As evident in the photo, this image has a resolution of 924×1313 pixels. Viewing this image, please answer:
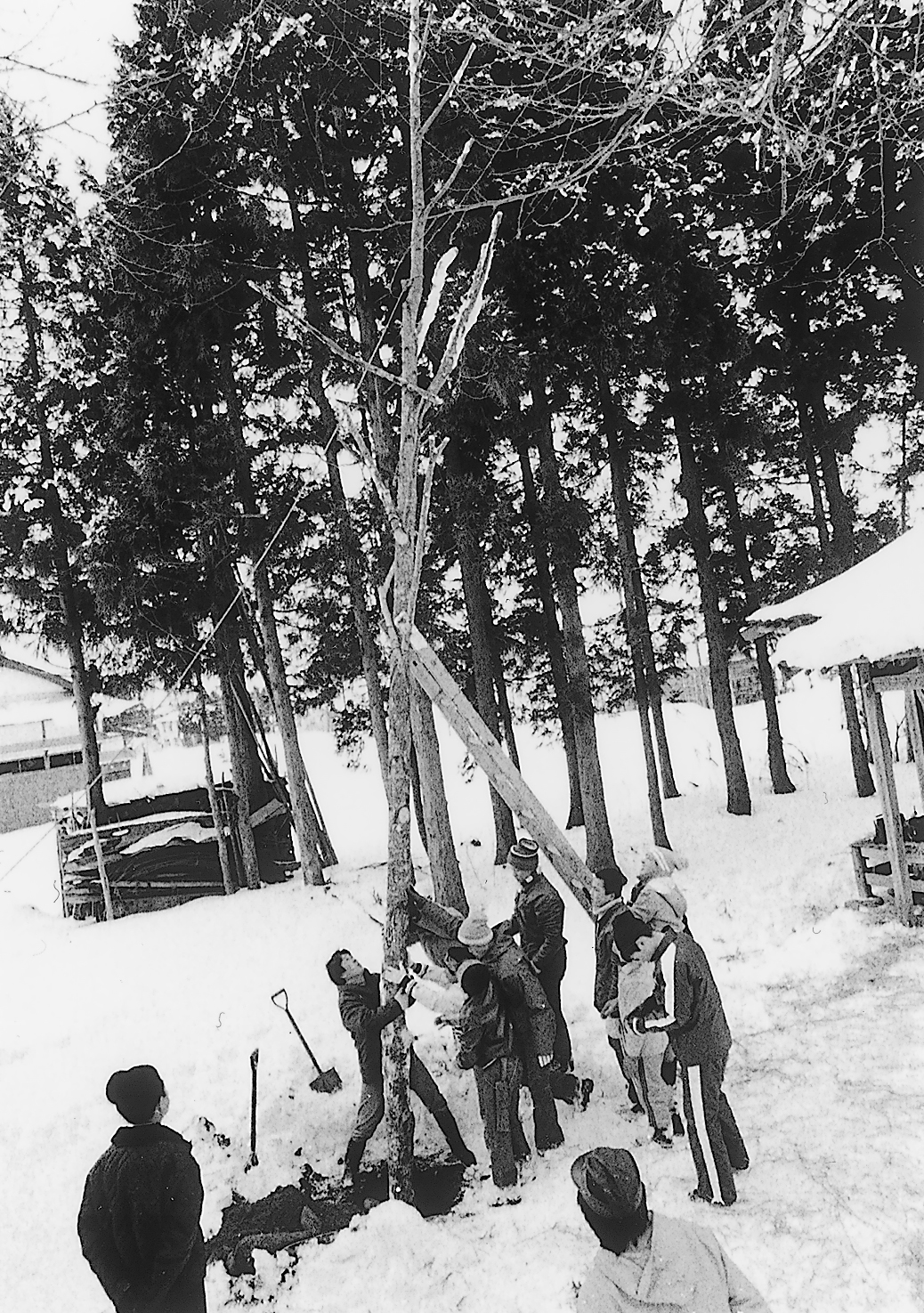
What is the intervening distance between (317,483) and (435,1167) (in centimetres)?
1035

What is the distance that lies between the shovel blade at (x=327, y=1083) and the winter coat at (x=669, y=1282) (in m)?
4.57

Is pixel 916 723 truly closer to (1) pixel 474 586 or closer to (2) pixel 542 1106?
(1) pixel 474 586

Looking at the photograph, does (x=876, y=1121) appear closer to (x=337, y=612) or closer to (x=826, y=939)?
(x=826, y=939)

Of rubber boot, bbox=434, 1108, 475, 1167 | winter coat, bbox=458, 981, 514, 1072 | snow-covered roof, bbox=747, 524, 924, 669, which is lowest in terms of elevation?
rubber boot, bbox=434, 1108, 475, 1167

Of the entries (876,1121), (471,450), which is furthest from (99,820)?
(876,1121)

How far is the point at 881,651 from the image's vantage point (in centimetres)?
820

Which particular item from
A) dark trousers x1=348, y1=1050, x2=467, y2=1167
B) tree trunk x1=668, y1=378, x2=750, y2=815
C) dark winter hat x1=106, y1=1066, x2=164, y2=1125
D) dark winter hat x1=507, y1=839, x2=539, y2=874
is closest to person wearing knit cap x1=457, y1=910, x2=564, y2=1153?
dark trousers x1=348, y1=1050, x2=467, y2=1167

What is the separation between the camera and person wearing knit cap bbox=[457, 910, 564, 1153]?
18.5ft

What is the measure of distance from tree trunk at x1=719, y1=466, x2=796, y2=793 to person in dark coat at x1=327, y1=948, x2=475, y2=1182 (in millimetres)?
11155

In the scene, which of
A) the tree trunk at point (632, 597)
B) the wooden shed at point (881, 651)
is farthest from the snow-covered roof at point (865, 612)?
the tree trunk at point (632, 597)

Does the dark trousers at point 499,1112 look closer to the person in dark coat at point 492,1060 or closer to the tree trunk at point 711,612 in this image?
the person in dark coat at point 492,1060

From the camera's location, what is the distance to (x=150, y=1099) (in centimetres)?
Answer: 364

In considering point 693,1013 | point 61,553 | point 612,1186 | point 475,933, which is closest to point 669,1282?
point 612,1186

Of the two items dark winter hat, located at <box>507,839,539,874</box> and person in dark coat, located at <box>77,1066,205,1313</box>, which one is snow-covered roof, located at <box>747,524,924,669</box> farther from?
person in dark coat, located at <box>77,1066,205,1313</box>
